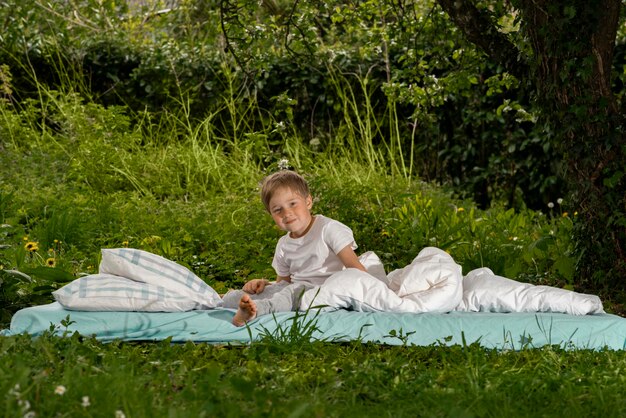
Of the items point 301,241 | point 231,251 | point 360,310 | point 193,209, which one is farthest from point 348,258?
point 193,209

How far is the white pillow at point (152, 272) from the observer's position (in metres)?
4.58

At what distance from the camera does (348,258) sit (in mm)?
4641

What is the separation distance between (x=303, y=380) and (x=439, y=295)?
136cm

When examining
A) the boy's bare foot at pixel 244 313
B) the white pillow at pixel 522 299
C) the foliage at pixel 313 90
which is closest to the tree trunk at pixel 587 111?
the white pillow at pixel 522 299

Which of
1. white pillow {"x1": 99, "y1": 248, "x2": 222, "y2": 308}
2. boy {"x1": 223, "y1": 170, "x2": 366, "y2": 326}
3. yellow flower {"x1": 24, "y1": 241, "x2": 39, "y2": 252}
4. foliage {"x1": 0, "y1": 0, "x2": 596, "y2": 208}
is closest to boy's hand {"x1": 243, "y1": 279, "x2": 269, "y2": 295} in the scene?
boy {"x1": 223, "y1": 170, "x2": 366, "y2": 326}

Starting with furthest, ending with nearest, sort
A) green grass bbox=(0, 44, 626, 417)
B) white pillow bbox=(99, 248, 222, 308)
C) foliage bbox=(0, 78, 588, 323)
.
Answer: foliage bbox=(0, 78, 588, 323)
white pillow bbox=(99, 248, 222, 308)
green grass bbox=(0, 44, 626, 417)

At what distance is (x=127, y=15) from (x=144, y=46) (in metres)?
2.08

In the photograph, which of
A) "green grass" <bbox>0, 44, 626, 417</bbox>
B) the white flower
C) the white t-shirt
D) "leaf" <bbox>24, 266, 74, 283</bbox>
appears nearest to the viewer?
the white flower

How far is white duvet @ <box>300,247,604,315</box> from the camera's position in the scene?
14.0 ft

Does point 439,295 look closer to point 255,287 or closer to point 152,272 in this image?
point 255,287

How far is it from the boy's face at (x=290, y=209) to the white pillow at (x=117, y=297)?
0.66 meters

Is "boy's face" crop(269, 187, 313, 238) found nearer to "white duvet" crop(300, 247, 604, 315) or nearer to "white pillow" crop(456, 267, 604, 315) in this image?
"white duvet" crop(300, 247, 604, 315)

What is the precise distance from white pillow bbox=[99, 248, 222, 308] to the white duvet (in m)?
0.63

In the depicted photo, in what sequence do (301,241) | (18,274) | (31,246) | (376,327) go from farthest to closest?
(31,246) → (301,241) → (18,274) → (376,327)
